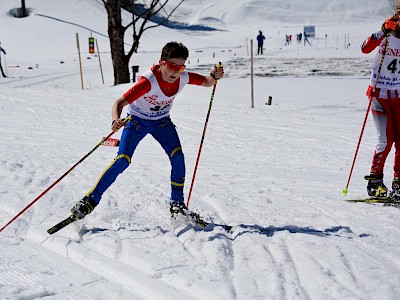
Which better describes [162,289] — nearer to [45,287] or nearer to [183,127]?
[45,287]

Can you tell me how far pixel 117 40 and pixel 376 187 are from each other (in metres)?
14.4

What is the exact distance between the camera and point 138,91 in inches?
166

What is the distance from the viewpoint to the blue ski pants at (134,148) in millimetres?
4352

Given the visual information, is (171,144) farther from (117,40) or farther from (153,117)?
(117,40)

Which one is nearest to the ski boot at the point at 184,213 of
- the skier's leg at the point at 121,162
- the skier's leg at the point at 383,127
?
the skier's leg at the point at 121,162

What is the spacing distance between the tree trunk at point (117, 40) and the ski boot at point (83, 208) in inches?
564

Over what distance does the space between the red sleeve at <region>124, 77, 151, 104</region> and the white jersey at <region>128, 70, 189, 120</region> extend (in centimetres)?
6

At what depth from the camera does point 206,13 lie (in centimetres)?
9444

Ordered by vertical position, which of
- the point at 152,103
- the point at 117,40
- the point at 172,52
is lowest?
the point at 152,103

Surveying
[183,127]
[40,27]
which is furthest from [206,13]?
[183,127]

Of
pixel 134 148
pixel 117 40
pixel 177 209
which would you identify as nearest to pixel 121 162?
pixel 134 148

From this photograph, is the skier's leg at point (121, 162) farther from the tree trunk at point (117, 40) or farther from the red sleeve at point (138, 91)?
the tree trunk at point (117, 40)

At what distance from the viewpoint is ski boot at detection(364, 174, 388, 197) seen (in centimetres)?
538

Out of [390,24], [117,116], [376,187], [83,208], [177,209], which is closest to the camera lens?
[117,116]
